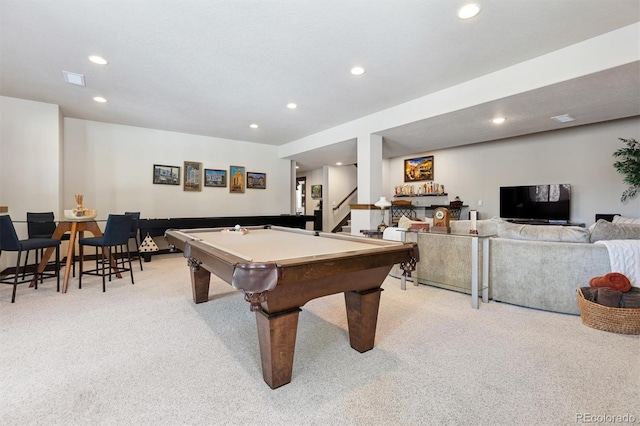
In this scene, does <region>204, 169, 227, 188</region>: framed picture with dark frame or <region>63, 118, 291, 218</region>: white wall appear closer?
<region>63, 118, 291, 218</region>: white wall

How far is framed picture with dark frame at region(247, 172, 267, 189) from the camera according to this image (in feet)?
23.6

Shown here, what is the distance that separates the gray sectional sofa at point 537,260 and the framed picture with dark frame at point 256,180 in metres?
5.01

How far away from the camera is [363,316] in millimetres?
2012

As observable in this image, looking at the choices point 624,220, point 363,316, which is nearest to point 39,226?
point 363,316

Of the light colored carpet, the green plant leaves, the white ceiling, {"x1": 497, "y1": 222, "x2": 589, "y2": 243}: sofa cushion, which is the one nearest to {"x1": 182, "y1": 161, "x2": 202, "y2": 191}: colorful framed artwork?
the white ceiling

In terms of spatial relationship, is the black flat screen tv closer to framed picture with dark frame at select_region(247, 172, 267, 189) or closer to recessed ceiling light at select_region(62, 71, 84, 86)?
framed picture with dark frame at select_region(247, 172, 267, 189)

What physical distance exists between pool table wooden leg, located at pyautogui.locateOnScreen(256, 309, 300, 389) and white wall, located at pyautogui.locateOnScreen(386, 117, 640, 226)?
627 cm

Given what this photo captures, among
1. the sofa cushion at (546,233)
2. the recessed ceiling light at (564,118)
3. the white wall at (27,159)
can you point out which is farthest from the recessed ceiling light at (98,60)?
the recessed ceiling light at (564,118)

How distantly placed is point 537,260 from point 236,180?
6004mm

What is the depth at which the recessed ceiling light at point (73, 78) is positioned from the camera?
349 centimetres

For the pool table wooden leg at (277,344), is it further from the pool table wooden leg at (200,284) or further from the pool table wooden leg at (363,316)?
the pool table wooden leg at (200,284)

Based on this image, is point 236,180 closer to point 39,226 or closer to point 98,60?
point 39,226

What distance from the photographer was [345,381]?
170cm

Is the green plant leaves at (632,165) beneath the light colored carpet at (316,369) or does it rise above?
above
